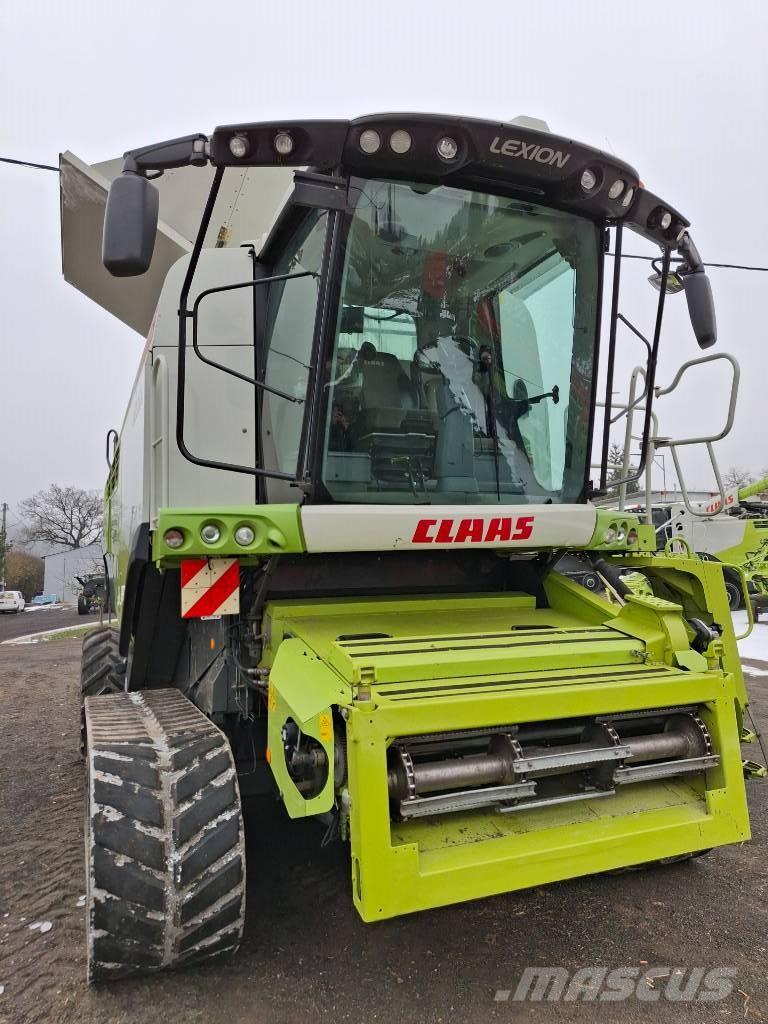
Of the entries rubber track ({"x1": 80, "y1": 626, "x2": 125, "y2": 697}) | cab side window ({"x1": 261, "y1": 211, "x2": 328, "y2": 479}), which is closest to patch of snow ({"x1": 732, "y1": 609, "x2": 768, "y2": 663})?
rubber track ({"x1": 80, "y1": 626, "x2": 125, "y2": 697})

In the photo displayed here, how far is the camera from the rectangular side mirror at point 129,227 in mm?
2619

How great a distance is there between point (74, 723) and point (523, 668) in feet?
18.7

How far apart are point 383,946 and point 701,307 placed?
323 centimetres

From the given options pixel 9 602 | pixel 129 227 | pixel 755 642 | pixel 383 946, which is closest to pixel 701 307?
pixel 129 227

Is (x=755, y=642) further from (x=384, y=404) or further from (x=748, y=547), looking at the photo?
(x=384, y=404)

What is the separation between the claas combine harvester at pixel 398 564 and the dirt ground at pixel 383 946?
0.87ft

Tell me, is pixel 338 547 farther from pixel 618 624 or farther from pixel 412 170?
pixel 412 170

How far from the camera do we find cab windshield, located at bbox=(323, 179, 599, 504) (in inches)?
126

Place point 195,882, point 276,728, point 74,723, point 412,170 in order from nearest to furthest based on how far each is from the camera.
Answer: point 195,882
point 276,728
point 412,170
point 74,723

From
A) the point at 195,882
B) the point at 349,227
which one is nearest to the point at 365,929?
the point at 195,882

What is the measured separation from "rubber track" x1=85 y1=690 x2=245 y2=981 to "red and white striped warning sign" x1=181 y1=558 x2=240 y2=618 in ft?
2.08

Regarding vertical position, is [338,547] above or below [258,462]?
below

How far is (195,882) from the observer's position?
8.17 feet

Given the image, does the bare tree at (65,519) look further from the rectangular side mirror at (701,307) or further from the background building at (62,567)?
the rectangular side mirror at (701,307)
